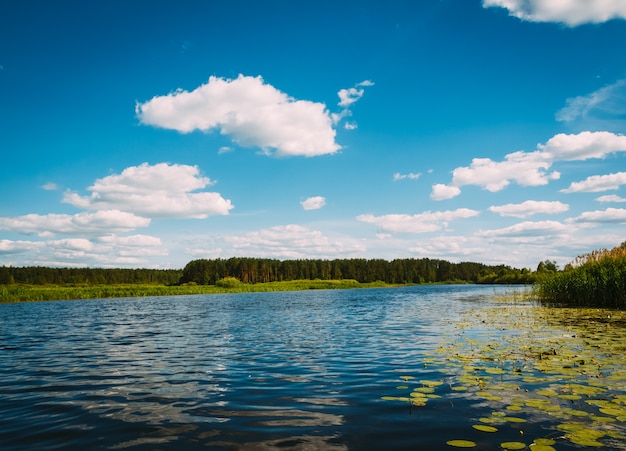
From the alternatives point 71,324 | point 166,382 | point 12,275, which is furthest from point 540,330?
point 12,275

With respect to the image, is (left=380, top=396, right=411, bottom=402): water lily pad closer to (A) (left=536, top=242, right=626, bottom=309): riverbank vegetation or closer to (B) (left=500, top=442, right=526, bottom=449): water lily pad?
(B) (left=500, top=442, right=526, bottom=449): water lily pad

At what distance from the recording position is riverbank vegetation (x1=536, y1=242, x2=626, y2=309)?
106ft

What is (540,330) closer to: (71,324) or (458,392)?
(458,392)

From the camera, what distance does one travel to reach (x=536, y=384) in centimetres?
1103

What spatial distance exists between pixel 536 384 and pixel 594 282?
2876 cm

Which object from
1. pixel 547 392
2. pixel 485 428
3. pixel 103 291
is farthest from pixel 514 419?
pixel 103 291

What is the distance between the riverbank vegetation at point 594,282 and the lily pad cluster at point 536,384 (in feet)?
44.2

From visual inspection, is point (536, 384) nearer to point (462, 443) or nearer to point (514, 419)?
point (514, 419)

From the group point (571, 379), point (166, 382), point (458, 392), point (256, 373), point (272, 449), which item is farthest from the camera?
point (256, 373)

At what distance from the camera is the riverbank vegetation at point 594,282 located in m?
32.2

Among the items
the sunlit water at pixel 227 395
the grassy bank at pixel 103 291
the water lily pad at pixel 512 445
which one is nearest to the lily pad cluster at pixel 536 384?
the water lily pad at pixel 512 445

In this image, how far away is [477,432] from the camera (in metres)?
7.82

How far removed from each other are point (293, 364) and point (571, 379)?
8.37 m

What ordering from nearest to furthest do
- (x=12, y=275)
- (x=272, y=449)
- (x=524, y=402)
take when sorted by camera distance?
1. (x=272, y=449)
2. (x=524, y=402)
3. (x=12, y=275)
